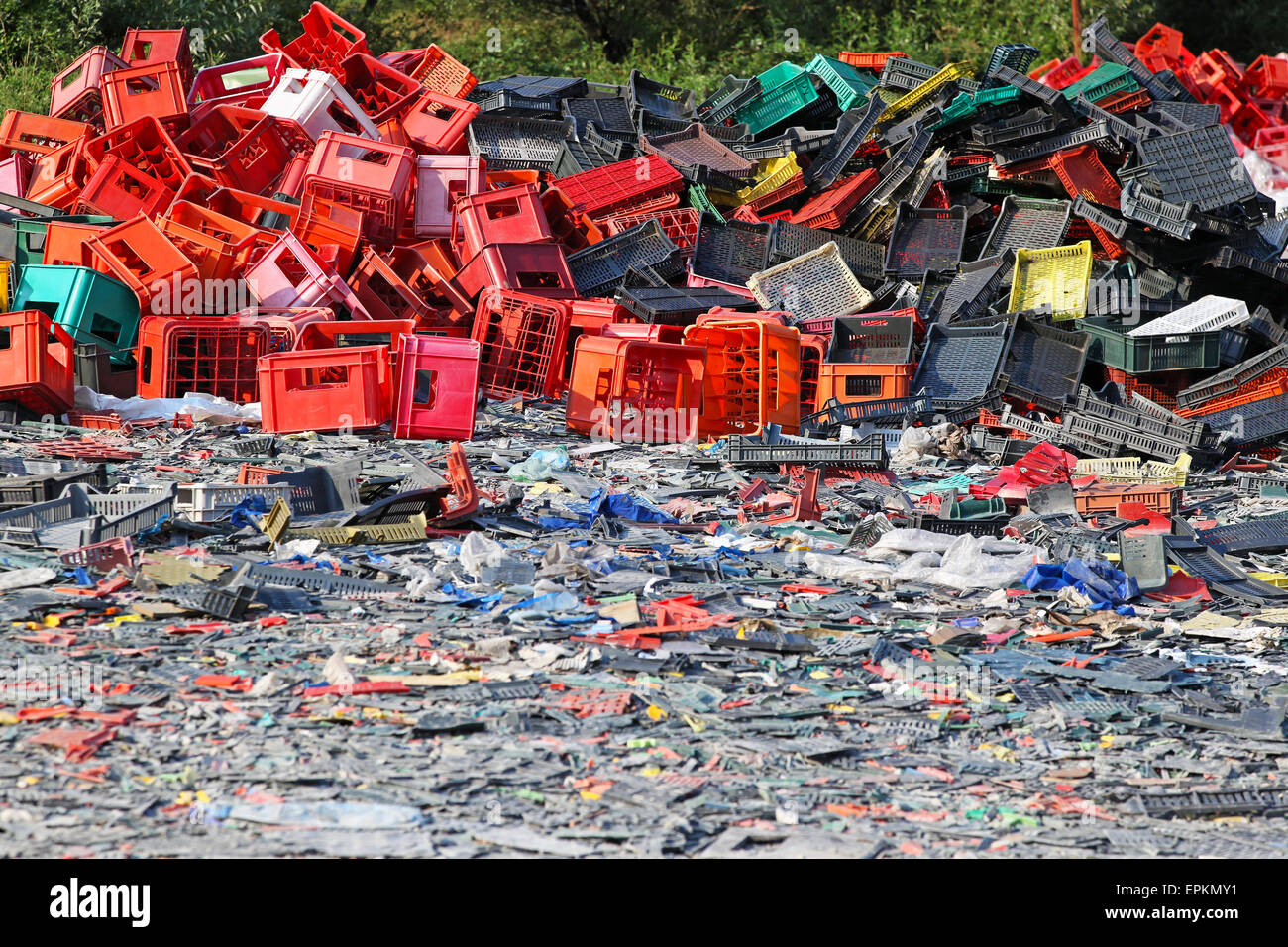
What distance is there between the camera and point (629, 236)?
11656 mm

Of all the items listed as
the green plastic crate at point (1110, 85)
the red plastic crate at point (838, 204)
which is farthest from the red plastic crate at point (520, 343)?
the green plastic crate at point (1110, 85)

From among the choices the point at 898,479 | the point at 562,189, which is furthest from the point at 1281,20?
the point at 898,479

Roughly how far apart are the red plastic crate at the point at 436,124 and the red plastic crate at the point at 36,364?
431 cm

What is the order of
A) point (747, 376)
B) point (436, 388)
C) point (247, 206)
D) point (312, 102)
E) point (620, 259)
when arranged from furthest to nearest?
1. point (312, 102)
2. point (620, 259)
3. point (247, 206)
4. point (747, 376)
5. point (436, 388)

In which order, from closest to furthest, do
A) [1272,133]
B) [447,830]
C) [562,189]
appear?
1. [447,830]
2. [562,189]
3. [1272,133]

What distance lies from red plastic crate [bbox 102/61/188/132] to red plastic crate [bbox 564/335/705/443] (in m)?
4.76

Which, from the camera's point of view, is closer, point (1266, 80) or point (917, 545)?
point (917, 545)

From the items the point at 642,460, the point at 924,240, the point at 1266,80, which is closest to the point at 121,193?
the point at 642,460

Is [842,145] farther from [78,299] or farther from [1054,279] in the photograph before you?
[78,299]

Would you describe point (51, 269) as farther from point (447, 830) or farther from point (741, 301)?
point (447, 830)

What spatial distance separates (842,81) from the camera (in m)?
13.6

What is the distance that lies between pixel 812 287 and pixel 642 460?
3010 mm

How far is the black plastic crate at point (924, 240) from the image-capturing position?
464 inches

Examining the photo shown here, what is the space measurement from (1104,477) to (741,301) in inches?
141
